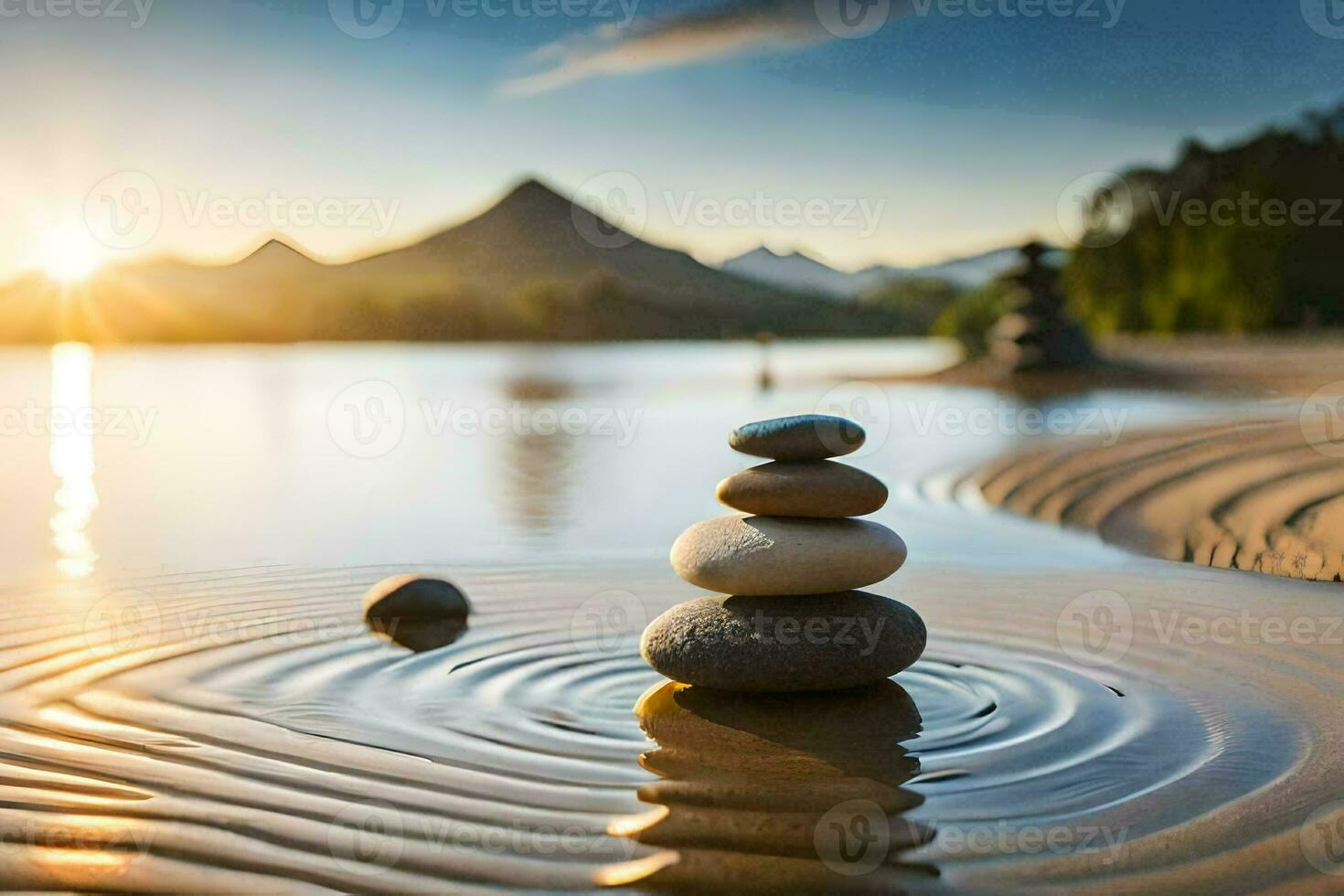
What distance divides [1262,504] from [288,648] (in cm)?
756

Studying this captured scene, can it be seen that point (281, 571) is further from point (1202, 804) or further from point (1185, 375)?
point (1185, 375)

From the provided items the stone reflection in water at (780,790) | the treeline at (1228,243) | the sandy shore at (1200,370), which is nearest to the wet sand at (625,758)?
the stone reflection in water at (780,790)

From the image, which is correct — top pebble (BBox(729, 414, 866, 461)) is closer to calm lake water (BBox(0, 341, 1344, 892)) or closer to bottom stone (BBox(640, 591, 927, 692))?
bottom stone (BBox(640, 591, 927, 692))

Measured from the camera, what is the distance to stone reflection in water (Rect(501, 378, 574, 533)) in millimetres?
11188

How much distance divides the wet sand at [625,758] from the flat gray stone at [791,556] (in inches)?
19.7

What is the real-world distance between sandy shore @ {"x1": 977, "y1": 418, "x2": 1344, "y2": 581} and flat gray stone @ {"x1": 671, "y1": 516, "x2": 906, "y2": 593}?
410cm

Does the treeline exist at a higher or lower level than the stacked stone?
higher

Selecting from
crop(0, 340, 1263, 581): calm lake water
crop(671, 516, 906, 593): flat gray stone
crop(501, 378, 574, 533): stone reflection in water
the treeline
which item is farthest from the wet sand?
the treeline

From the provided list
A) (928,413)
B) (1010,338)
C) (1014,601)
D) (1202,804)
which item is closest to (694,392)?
(1010,338)

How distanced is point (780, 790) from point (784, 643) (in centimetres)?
116

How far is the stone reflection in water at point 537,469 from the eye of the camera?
11188 millimetres

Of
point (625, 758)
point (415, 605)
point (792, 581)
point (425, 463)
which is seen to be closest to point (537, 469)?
point (425, 463)

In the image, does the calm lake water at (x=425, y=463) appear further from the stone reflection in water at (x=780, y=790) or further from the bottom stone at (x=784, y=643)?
the stone reflection in water at (x=780, y=790)

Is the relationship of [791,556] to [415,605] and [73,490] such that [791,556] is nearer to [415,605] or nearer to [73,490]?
[415,605]
